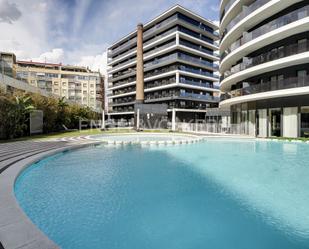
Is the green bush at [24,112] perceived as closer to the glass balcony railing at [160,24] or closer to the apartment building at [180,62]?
the apartment building at [180,62]

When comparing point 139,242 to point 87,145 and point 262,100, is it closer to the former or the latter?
point 87,145

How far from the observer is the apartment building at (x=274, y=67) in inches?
734

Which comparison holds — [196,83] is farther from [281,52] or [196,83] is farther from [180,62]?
[281,52]

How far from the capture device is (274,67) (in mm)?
20891

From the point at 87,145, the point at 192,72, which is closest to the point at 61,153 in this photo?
the point at 87,145

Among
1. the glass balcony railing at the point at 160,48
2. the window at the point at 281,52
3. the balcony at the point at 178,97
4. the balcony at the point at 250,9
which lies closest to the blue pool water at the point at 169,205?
the window at the point at 281,52

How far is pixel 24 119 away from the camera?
21203 millimetres

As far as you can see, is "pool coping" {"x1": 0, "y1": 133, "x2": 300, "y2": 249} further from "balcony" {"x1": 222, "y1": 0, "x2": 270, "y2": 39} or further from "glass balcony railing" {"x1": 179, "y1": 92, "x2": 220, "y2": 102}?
"glass balcony railing" {"x1": 179, "y1": 92, "x2": 220, "y2": 102}

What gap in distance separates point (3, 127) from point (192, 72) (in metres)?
39.2

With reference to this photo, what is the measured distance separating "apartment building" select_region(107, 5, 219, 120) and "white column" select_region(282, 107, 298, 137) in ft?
74.3

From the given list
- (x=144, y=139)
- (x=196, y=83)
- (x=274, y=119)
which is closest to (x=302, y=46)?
(x=274, y=119)

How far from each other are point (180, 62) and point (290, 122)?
99.8 feet

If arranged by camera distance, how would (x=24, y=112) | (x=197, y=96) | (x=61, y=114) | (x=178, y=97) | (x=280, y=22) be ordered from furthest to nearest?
(x=197, y=96)
(x=178, y=97)
(x=61, y=114)
(x=24, y=112)
(x=280, y=22)

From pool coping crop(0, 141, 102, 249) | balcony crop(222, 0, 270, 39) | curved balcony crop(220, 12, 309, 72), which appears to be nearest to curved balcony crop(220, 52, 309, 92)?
curved balcony crop(220, 12, 309, 72)
